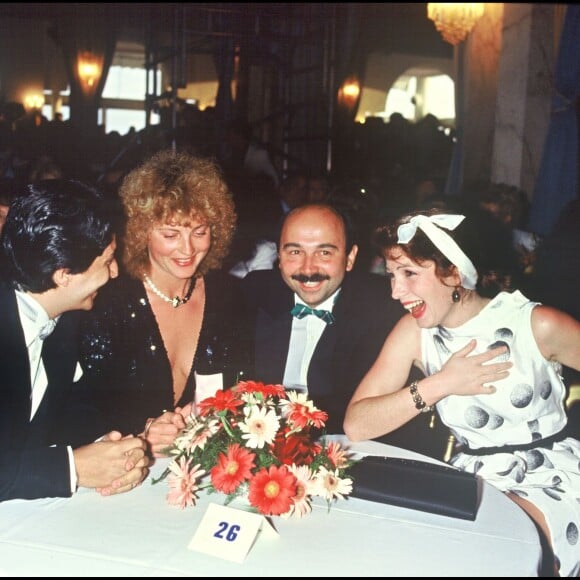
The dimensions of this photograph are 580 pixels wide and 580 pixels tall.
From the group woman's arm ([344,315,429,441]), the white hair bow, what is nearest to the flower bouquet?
woman's arm ([344,315,429,441])

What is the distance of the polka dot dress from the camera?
211cm

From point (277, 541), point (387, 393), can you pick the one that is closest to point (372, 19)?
point (387, 393)

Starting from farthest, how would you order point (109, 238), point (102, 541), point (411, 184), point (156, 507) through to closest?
point (411, 184) < point (109, 238) < point (156, 507) < point (102, 541)

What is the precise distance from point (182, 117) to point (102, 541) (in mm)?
6477

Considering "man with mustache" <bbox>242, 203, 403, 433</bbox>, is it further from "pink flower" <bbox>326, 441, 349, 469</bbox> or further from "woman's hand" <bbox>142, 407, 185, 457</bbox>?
"pink flower" <bbox>326, 441, 349, 469</bbox>

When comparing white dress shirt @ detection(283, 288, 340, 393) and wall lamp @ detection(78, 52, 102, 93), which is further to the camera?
wall lamp @ detection(78, 52, 102, 93)

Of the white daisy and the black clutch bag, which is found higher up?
the white daisy

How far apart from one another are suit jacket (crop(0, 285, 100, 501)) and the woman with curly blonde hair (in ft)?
0.72

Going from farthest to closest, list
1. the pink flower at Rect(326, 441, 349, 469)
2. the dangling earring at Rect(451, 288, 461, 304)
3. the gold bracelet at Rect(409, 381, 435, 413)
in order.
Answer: the dangling earring at Rect(451, 288, 461, 304) → the gold bracelet at Rect(409, 381, 435, 413) → the pink flower at Rect(326, 441, 349, 469)

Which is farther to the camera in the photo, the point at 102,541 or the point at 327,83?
the point at 327,83

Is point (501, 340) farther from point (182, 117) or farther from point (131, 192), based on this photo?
point (182, 117)

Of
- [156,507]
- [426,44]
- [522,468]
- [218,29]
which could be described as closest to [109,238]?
[156,507]

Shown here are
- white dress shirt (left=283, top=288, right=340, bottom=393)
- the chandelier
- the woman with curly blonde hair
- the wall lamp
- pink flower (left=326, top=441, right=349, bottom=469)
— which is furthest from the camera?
the wall lamp

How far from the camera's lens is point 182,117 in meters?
7.46
